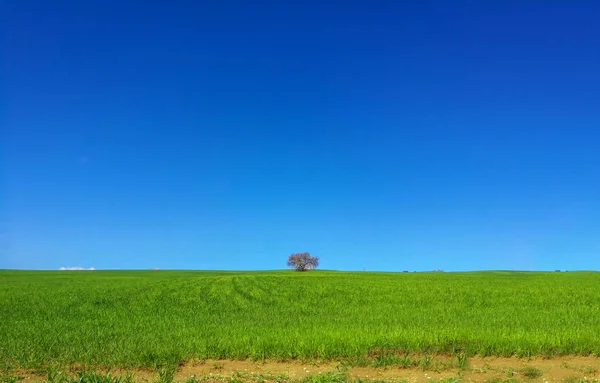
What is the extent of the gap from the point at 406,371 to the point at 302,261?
13305 centimetres

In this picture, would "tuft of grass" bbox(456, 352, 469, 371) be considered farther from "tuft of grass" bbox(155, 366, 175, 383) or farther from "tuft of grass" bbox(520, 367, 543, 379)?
"tuft of grass" bbox(155, 366, 175, 383)

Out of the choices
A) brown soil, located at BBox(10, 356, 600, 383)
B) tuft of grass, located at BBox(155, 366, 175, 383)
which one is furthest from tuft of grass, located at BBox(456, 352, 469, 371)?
tuft of grass, located at BBox(155, 366, 175, 383)

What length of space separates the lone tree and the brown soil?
131 meters

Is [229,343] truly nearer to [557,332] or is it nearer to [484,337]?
[484,337]

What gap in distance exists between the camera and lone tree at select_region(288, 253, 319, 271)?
144m

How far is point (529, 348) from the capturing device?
47.2 feet

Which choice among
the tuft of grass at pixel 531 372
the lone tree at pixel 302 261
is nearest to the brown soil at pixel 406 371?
the tuft of grass at pixel 531 372

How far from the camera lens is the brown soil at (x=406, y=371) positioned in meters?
→ 12.0

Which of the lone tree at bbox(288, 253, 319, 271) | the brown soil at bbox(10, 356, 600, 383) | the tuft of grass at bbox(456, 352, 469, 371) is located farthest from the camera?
the lone tree at bbox(288, 253, 319, 271)

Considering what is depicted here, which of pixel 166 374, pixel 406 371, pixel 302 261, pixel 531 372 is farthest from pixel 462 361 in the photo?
pixel 302 261

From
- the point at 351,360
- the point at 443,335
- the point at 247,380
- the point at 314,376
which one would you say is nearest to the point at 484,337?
the point at 443,335

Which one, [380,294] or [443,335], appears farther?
[380,294]

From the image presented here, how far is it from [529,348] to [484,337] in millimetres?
1379

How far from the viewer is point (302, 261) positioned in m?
145
